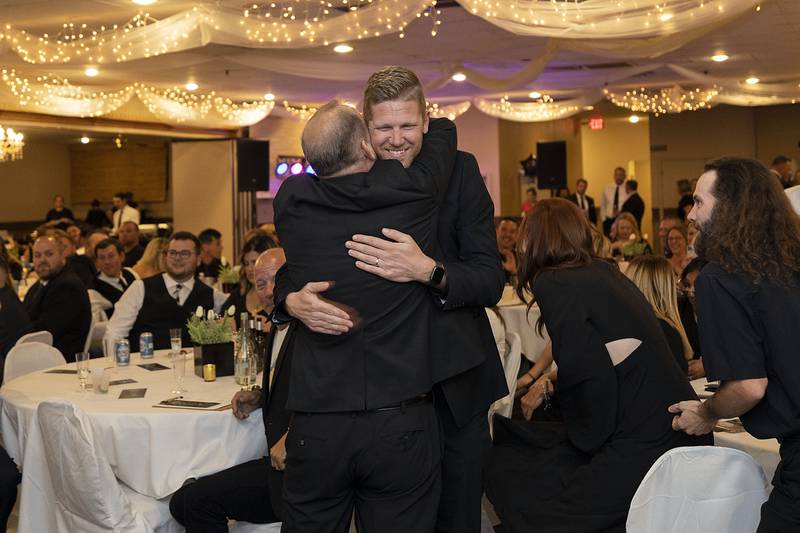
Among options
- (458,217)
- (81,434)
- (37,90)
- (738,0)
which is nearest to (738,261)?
(458,217)

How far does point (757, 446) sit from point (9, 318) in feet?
13.8

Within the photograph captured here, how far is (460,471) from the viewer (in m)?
2.60

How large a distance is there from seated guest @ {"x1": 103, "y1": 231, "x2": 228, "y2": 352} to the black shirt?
13.4 ft

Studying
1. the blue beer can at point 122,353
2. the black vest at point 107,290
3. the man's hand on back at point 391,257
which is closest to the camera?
the man's hand on back at point 391,257

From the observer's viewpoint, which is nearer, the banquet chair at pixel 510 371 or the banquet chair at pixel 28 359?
the banquet chair at pixel 28 359

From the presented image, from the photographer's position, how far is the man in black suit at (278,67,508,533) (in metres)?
2.31

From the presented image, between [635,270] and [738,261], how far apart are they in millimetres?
2271

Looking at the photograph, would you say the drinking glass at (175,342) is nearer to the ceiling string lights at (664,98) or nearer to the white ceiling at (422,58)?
the white ceiling at (422,58)

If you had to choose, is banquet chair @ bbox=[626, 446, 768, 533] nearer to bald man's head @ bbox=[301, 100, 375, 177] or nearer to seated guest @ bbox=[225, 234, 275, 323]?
bald man's head @ bbox=[301, 100, 375, 177]

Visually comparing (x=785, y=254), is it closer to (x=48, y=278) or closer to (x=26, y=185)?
(x=48, y=278)

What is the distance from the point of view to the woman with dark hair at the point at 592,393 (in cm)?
332

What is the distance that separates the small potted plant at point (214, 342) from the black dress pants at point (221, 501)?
83 cm

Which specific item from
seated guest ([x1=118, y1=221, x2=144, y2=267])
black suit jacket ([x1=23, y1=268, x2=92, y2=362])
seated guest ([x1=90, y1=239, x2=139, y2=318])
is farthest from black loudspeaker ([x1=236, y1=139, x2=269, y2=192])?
black suit jacket ([x1=23, y1=268, x2=92, y2=362])

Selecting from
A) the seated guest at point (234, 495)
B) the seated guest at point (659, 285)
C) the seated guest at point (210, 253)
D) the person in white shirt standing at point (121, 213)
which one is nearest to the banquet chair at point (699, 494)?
the seated guest at point (234, 495)
